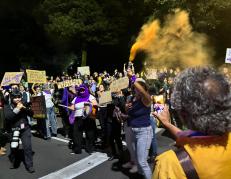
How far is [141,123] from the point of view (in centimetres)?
716

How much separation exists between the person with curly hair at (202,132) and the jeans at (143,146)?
15.5 feet

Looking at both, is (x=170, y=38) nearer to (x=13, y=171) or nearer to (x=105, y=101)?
(x=105, y=101)

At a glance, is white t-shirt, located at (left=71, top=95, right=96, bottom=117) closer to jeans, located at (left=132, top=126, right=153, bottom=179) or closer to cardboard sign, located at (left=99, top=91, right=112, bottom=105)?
cardboard sign, located at (left=99, top=91, right=112, bottom=105)

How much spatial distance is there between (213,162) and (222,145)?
10cm

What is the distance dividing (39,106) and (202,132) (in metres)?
10.0

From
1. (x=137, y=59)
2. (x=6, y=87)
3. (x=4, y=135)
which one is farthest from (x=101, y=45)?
(x=4, y=135)

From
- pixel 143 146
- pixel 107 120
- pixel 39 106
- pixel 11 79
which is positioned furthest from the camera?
pixel 11 79

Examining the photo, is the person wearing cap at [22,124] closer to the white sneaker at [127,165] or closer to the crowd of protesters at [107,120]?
the crowd of protesters at [107,120]

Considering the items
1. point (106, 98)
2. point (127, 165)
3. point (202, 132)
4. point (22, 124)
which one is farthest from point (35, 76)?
point (202, 132)

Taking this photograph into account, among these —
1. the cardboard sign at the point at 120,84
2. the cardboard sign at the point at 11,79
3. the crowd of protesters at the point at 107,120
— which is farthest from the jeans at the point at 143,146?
the cardboard sign at the point at 11,79

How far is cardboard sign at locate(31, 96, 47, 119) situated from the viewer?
466 inches

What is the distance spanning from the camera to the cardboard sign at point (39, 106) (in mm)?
11836

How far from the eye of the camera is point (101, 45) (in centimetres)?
2955

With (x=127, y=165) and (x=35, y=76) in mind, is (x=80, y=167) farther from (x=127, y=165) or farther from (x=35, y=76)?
(x=35, y=76)
